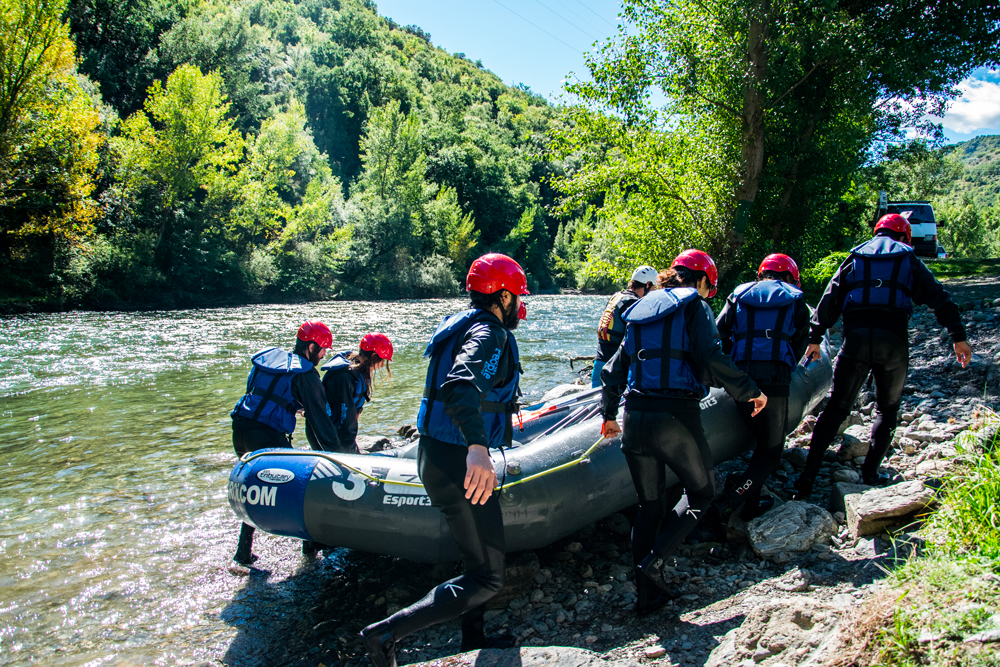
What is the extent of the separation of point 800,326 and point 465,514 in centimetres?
272

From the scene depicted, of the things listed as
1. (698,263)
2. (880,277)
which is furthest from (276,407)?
(880,277)

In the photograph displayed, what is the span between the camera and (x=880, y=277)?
4.03 metres

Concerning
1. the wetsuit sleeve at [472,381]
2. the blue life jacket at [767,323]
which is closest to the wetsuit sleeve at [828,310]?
the blue life jacket at [767,323]

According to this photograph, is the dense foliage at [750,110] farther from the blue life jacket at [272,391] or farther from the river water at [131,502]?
the blue life jacket at [272,391]

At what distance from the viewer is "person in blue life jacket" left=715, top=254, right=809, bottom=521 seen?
12.9 ft

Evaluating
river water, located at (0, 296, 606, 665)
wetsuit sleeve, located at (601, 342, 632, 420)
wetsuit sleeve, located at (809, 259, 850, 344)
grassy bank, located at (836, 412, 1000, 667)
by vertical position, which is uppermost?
wetsuit sleeve, located at (809, 259, 850, 344)

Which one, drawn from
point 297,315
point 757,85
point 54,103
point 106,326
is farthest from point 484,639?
point 54,103

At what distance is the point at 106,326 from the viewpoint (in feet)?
59.9

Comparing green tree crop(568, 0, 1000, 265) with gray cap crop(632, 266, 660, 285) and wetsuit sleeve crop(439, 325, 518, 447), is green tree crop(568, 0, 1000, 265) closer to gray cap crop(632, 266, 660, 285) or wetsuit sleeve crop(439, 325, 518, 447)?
gray cap crop(632, 266, 660, 285)

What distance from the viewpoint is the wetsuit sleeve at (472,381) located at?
2506 mm

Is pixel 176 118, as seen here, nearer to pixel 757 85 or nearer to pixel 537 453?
pixel 757 85

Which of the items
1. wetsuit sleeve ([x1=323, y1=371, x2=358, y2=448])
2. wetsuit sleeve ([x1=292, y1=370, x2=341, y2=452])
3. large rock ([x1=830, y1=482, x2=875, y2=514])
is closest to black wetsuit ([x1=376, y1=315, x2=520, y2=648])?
wetsuit sleeve ([x1=292, y1=370, x2=341, y2=452])

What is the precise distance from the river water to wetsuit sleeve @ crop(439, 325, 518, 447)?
6.80ft

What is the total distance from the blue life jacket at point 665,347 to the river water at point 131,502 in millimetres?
2705
